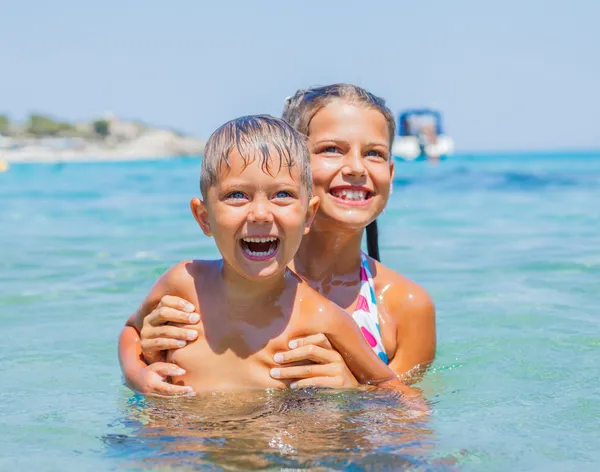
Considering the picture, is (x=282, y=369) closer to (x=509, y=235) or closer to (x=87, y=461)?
(x=87, y=461)

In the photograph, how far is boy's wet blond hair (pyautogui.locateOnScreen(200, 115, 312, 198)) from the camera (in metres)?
2.91

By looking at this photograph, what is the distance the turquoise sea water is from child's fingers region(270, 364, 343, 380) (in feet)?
0.24

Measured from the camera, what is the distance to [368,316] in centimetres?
364

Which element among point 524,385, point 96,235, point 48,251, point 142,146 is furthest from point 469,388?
point 142,146

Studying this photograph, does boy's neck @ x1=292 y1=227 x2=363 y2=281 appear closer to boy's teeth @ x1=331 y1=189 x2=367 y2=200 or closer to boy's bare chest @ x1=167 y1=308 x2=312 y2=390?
boy's teeth @ x1=331 y1=189 x2=367 y2=200

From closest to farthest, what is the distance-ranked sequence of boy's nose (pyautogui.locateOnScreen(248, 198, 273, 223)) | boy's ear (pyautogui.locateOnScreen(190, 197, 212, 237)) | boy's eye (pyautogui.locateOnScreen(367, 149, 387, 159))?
boy's nose (pyautogui.locateOnScreen(248, 198, 273, 223))
boy's ear (pyautogui.locateOnScreen(190, 197, 212, 237))
boy's eye (pyautogui.locateOnScreen(367, 149, 387, 159))

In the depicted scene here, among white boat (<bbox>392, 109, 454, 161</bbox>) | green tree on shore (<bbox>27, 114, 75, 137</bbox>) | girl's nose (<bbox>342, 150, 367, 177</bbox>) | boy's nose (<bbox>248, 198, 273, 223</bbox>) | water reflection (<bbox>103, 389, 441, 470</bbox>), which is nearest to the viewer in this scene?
water reflection (<bbox>103, 389, 441, 470</bbox>)

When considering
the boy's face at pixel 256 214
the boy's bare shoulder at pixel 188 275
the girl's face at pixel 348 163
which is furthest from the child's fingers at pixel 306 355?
the girl's face at pixel 348 163

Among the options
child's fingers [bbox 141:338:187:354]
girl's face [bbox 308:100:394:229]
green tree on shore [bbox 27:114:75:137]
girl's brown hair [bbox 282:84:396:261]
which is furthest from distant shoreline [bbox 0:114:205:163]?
child's fingers [bbox 141:338:187:354]

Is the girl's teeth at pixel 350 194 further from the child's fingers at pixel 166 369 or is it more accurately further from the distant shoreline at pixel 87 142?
the distant shoreline at pixel 87 142

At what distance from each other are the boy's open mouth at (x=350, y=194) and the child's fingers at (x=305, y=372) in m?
0.79

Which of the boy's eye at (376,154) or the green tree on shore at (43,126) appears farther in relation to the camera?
the green tree on shore at (43,126)

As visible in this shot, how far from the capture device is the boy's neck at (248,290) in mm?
3123

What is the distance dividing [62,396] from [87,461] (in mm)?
1030
